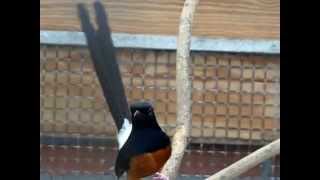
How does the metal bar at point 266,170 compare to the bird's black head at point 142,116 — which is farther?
the metal bar at point 266,170

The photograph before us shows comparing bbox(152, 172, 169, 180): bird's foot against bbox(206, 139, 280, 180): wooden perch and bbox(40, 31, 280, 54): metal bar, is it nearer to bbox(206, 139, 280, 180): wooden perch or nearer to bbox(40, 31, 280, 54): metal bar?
bbox(206, 139, 280, 180): wooden perch

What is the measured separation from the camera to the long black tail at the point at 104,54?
1345 millimetres

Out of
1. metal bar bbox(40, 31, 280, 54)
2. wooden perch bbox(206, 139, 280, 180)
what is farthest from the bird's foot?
metal bar bbox(40, 31, 280, 54)

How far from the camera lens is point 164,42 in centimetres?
269

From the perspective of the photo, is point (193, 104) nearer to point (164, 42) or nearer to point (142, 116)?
point (164, 42)

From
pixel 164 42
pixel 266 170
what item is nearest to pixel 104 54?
pixel 164 42


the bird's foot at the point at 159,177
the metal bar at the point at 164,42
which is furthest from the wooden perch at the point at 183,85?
the metal bar at the point at 164,42

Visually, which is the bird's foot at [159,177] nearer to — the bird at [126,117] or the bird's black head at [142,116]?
the bird at [126,117]

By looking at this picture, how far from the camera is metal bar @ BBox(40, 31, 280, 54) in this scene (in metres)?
2.67
